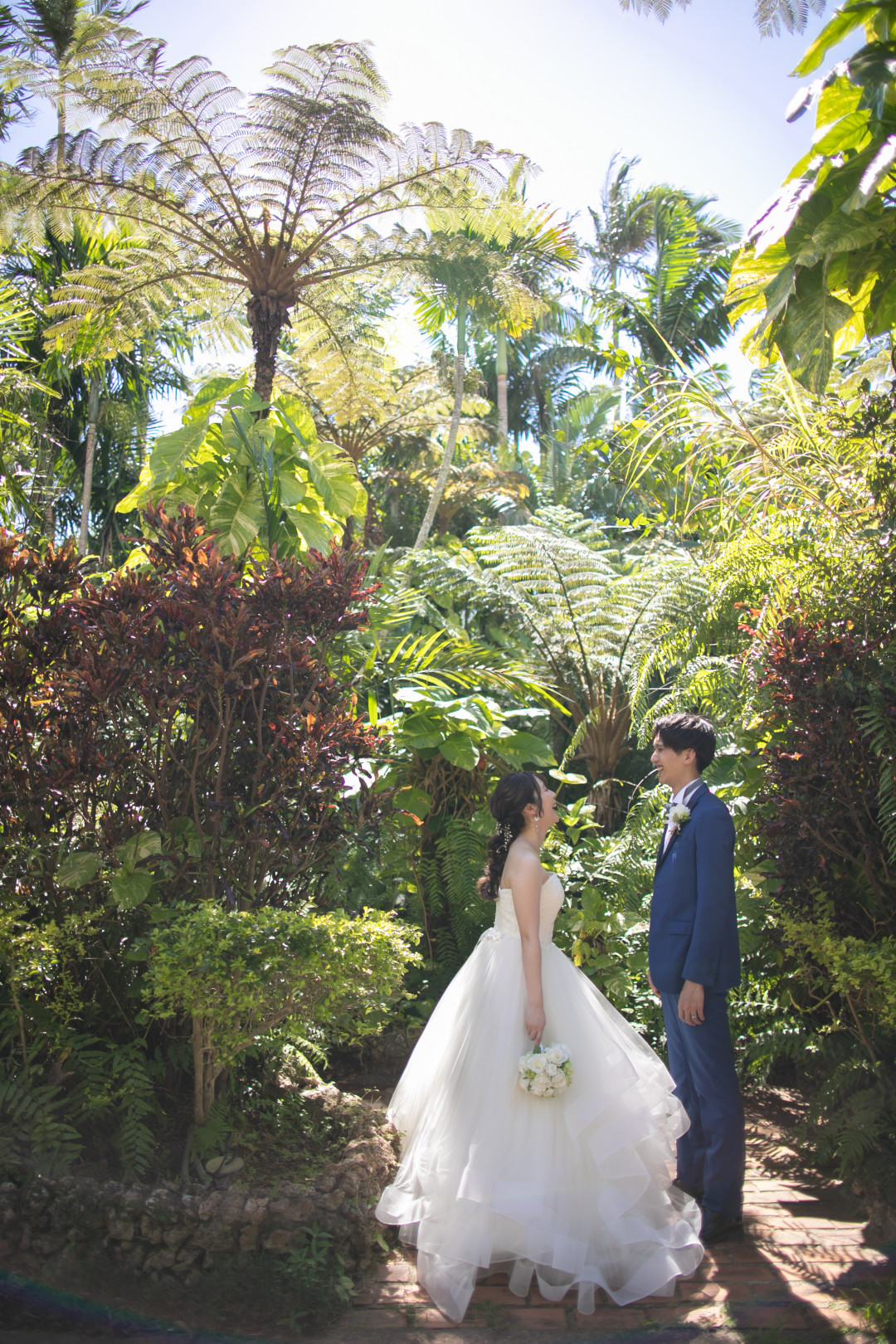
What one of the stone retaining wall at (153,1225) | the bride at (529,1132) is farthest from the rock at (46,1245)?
the bride at (529,1132)

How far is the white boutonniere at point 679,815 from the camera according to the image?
3.48m

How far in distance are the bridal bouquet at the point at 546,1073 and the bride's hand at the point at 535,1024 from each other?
0.12m

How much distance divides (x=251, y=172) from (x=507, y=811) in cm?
546

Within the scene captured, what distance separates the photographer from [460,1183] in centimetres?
289

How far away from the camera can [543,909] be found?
3482 mm

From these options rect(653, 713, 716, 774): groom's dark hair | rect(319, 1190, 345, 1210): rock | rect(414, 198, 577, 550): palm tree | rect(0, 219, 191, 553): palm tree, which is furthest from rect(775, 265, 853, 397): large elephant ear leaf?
rect(0, 219, 191, 553): palm tree

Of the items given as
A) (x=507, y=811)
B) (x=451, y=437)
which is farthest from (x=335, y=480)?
(x=451, y=437)

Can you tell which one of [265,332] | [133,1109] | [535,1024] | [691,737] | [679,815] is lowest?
[133,1109]

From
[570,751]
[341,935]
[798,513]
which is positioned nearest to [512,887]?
[341,935]

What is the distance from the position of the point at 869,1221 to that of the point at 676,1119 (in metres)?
0.77

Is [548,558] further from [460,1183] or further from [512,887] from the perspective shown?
[460,1183]

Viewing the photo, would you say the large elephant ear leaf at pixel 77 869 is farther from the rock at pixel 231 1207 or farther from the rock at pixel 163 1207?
the rock at pixel 231 1207

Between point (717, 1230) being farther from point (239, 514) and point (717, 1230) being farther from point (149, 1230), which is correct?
point (239, 514)

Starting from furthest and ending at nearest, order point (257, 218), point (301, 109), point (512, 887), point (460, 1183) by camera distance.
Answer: point (257, 218)
point (301, 109)
point (512, 887)
point (460, 1183)
